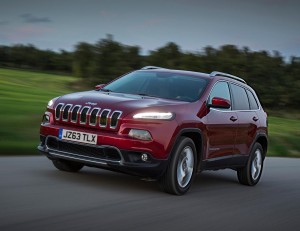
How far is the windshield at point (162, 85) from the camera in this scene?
27.5 ft

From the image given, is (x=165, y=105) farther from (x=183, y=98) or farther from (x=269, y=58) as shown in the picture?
(x=269, y=58)

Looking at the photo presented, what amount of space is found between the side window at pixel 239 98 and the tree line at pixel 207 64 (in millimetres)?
42640

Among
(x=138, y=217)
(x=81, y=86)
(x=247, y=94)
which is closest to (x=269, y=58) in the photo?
(x=81, y=86)

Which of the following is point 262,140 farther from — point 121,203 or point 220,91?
point 121,203

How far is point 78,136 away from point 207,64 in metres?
54.2

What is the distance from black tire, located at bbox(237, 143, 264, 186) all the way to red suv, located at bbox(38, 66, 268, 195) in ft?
2.97

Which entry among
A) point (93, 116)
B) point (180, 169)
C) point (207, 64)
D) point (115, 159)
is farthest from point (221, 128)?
point (207, 64)

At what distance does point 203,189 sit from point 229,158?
28.1 inches

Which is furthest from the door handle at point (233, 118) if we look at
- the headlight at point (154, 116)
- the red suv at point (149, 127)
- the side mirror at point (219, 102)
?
the headlight at point (154, 116)

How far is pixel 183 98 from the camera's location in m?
8.24

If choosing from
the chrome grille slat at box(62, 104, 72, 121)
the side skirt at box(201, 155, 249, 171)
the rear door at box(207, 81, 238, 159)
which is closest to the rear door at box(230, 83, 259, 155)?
the side skirt at box(201, 155, 249, 171)

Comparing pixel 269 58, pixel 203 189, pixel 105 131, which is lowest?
pixel 203 189

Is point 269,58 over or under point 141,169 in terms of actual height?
over

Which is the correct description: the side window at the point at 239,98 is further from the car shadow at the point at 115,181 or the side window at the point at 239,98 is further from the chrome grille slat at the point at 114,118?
the chrome grille slat at the point at 114,118
